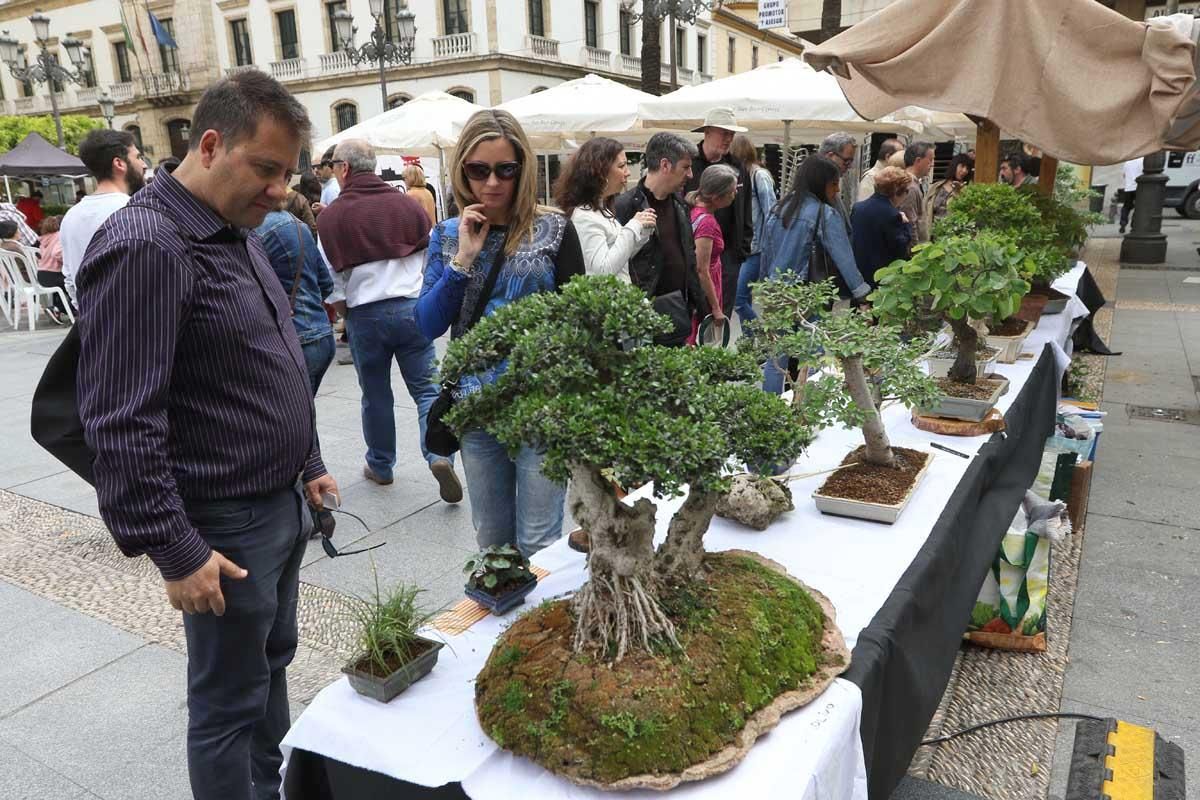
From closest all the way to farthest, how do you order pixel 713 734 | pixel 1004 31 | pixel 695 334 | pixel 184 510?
pixel 713 734 → pixel 184 510 → pixel 1004 31 → pixel 695 334

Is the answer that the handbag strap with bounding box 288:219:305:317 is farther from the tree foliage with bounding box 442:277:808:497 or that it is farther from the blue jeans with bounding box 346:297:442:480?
the tree foliage with bounding box 442:277:808:497

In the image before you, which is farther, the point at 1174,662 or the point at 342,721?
the point at 1174,662

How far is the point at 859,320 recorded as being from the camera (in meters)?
2.70

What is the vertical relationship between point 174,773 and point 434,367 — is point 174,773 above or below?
below

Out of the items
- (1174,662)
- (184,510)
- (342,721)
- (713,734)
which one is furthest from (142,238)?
(1174,662)

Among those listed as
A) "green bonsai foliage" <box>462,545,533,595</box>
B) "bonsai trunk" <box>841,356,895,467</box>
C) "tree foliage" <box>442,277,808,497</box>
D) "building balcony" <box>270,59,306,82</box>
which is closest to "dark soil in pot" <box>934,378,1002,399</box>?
"bonsai trunk" <box>841,356,895,467</box>

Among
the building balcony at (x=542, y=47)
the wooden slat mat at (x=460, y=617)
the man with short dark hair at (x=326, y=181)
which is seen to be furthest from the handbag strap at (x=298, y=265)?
the building balcony at (x=542, y=47)

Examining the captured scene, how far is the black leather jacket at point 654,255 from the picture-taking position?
4551mm

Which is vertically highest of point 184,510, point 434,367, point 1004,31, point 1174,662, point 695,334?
point 1004,31

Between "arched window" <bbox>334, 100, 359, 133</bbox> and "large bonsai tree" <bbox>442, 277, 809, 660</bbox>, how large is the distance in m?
36.0

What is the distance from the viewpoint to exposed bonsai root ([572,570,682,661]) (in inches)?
61.9

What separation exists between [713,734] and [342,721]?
0.73 m

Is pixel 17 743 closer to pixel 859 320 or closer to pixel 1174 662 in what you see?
pixel 859 320

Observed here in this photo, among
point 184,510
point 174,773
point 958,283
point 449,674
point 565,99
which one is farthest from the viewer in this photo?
point 565,99
